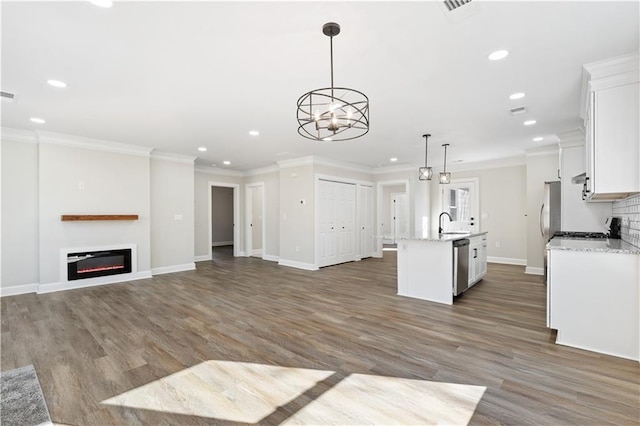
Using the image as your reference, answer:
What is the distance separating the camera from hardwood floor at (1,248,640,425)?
6.49ft

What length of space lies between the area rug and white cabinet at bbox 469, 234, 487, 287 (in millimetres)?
5337

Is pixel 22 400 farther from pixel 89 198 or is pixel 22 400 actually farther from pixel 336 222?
pixel 336 222

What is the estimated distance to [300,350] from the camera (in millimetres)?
2799

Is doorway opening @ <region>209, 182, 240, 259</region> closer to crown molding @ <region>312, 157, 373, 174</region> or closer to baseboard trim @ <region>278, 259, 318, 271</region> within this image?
baseboard trim @ <region>278, 259, 318, 271</region>

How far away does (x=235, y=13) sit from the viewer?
6.59 ft

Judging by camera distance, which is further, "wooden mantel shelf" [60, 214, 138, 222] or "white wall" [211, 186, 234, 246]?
"white wall" [211, 186, 234, 246]

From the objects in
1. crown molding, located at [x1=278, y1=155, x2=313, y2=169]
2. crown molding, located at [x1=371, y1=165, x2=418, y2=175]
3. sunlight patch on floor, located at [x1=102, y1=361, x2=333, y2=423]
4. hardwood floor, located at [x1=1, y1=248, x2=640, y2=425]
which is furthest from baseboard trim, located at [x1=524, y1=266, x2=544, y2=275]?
sunlight patch on floor, located at [x1=102, y1=361, x2=333, y2=423]

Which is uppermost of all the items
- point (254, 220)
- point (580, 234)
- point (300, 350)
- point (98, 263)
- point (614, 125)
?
point (614, 125)

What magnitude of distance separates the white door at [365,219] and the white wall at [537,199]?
379cm

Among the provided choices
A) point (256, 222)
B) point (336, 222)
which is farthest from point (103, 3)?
point (256, 222)

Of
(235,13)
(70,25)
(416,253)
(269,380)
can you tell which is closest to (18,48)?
(70,25)

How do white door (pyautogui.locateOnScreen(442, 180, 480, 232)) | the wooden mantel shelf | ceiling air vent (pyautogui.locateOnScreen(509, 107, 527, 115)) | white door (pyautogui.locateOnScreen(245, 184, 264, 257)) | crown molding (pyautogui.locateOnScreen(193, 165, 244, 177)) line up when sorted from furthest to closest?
1. white door (pyautogui.locateOnScreen(245, 184, 264, 257))
2. crown molding (pyautogui.locateOnScreen(193, 165, 244, 177))
3. white door (pyautogui.locateOnScreen(442, 180, 480, 232))
4. the wooden mantel shelf
5. ceiling air vent (pyautogui.locateOnScreen(509, 107, 527, 115))

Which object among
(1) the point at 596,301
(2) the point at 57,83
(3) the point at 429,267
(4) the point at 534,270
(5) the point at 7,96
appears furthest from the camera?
(4) the point at 534,270

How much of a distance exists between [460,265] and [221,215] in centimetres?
960
